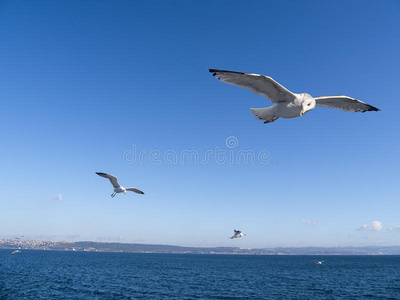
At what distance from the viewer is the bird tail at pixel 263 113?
945 centimetres

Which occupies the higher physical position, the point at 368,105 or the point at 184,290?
the point at 368,105

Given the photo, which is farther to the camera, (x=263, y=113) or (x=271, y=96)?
(x=263, y=113)

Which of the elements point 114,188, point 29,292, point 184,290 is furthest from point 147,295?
point 114,188

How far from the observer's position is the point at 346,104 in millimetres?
11258

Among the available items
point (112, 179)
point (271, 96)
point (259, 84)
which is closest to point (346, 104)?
point (271, 96)

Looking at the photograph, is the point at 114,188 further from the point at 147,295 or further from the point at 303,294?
the point at 303,294

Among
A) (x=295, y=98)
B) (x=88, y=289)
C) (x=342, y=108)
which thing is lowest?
(x=88, y=289)

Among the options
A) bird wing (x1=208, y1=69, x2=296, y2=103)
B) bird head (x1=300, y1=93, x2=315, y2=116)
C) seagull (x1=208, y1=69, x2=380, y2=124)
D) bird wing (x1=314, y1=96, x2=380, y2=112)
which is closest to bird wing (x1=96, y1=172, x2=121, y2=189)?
seagull (x1=208, y1=69, x2=380, y2=124)

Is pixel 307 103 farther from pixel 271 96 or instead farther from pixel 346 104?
pixel 346 104

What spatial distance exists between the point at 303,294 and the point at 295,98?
39648 mm

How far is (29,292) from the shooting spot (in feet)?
122

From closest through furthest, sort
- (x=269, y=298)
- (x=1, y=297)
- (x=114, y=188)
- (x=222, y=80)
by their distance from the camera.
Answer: (x=222, y=80) → (x=114, y=188) → (x=1, y=297) → (x=269, y=298)

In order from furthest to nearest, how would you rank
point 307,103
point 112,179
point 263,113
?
point 112,179, point 263,113, point 307,103

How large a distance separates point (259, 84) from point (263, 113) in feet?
3.32
